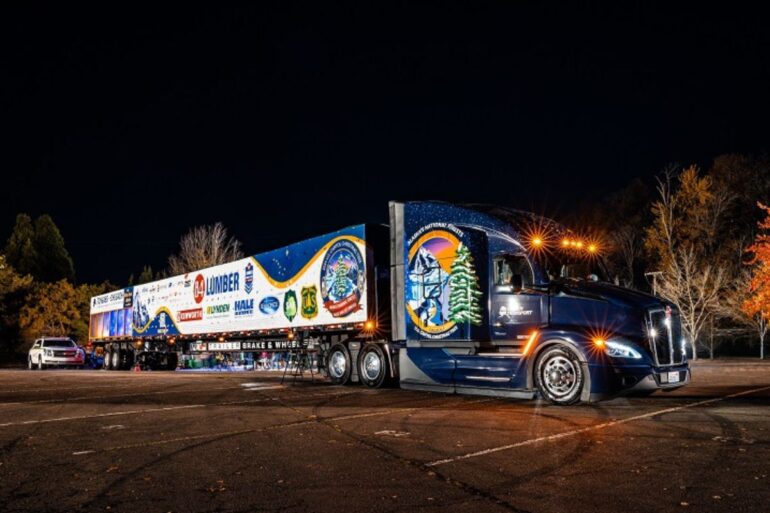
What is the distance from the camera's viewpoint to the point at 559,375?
422 inches

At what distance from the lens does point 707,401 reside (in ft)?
36.6

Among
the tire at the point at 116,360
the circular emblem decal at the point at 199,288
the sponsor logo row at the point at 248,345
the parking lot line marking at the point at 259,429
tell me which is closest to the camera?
the parking lot line marking at the point at 259,429

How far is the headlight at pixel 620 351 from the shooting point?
33.9 feet

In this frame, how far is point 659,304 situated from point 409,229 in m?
4.98

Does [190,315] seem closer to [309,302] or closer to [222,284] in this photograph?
[222,284]

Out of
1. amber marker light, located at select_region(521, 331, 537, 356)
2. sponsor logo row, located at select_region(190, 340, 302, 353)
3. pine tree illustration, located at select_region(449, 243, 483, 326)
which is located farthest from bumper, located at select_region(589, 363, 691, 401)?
sponsor logo row, located at select_region(190, 340, 302, 353)

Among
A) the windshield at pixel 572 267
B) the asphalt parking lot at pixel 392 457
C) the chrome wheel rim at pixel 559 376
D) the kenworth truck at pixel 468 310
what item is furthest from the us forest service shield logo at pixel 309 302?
the chrome wheel rim at pixel 559 376

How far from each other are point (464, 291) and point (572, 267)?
1951 millimetres

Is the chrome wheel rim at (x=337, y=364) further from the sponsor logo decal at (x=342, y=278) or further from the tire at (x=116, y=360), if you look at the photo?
the tire at (x=116, y=360)

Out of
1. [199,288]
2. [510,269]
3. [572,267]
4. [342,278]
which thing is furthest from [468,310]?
[199,288]

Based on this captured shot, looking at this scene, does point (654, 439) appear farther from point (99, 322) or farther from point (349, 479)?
point (99, 322)

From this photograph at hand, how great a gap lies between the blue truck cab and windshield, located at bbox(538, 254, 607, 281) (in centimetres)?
2

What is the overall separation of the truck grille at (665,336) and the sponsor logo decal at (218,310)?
1368 centimetres

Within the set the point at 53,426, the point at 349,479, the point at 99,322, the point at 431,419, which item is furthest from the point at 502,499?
the point at 99,322
